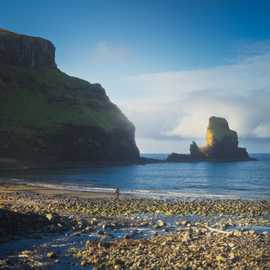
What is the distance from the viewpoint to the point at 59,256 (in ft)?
66.2

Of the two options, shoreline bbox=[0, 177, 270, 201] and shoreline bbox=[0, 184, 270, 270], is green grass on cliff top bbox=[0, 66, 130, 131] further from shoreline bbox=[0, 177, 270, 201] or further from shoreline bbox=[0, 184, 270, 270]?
shoreline bbox=[0, 184, 270, 270]

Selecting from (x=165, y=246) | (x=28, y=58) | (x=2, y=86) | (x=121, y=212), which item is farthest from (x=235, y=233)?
(x=28, y=58)

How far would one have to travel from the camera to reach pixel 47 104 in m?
180

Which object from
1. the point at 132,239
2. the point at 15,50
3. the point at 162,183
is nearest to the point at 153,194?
the point at 162,183

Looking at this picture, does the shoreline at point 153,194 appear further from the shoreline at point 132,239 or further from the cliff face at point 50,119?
the cliff face at point 50,119

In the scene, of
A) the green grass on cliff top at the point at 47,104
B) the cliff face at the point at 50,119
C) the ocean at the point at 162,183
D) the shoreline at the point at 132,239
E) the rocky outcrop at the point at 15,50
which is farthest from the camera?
the rocky outcrop at the point at 15,50

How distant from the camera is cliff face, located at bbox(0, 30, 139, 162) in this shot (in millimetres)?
148625

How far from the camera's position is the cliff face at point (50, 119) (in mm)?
148625

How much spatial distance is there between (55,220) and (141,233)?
649 centimetres

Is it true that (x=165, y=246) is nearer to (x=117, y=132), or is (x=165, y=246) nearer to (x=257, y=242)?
(x=257, y=242)

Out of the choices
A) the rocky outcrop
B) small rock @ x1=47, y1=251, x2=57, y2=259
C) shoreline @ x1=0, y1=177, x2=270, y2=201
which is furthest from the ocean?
the rocky outcrop

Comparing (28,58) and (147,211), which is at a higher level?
(28,58)

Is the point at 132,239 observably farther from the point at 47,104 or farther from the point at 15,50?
the point at 15,50

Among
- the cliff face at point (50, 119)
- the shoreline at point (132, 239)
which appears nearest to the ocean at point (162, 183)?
the shoreline at point (132, 239)
